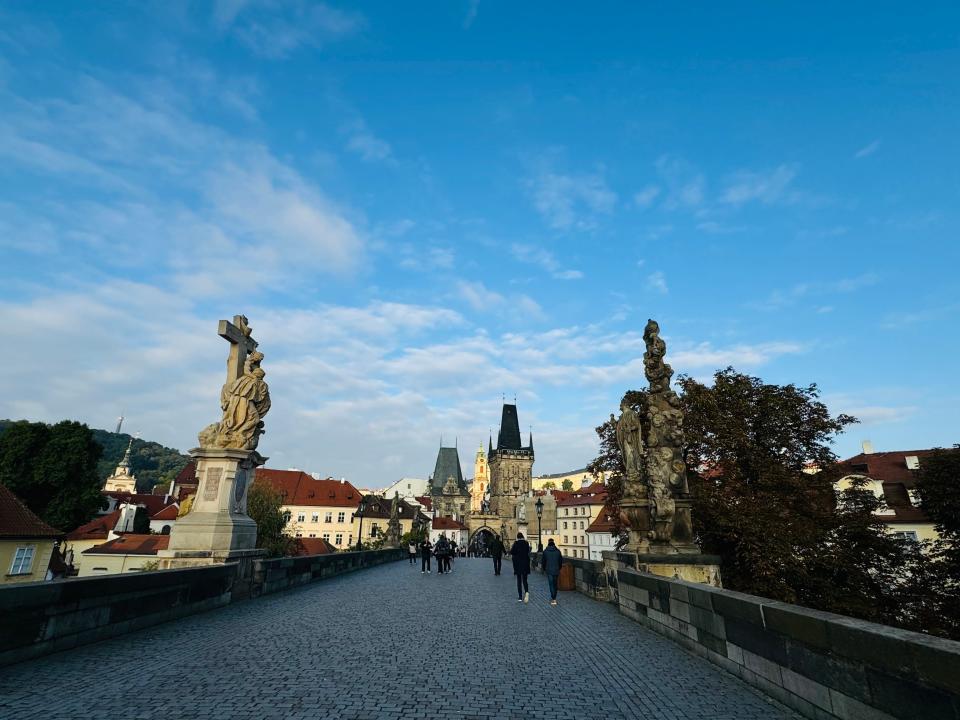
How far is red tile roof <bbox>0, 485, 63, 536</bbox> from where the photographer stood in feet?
86.5

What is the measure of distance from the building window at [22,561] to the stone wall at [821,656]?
112ft

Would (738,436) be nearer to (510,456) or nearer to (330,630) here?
(330,630)

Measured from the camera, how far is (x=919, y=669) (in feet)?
9.57

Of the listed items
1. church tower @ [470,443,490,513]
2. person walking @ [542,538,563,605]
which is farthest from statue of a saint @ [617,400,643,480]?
church tower @ [470,443,490,513]

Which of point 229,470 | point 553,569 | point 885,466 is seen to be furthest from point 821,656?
point 885,466

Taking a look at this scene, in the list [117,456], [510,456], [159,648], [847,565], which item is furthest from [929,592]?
[117,456]

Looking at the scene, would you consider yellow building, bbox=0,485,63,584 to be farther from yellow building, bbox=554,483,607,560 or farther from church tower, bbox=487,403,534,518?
church tower, bbox=487,403,534,518

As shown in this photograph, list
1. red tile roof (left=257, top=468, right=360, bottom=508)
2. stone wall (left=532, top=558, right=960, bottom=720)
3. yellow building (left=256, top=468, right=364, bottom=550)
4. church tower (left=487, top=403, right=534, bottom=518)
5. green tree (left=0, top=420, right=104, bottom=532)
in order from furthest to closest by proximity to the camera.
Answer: church tower (left=487, top=403, right=534, bottom=518), red tile roof (left=257, top=468, right=360, bottom=508), yellow building (left=256, top=468, right=364, bottom=550), green tree (left=0, top=420, right=104, bottom=532), stone wall (left=532, top=558, right=960, bottom=720)

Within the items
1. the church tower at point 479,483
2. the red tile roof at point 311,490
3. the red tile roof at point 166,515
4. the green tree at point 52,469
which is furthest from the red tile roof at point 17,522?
the church tower at point 479,483

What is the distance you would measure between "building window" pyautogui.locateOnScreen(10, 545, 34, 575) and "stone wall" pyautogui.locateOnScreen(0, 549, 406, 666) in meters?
26.1

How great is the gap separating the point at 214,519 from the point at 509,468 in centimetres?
11114

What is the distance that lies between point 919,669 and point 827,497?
22.8 m

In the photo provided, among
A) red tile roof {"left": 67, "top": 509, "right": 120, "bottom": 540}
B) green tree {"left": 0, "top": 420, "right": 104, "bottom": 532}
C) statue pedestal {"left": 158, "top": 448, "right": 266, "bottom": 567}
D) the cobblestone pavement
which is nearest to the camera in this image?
the cobblestone pavement

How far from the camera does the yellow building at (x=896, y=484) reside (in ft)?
110
